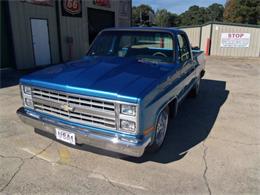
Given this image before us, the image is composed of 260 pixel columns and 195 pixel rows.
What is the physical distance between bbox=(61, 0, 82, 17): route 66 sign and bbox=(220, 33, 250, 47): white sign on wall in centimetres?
1042

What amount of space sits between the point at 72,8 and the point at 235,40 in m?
11.5

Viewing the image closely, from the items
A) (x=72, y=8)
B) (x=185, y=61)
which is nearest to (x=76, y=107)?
(x=185, y=61)

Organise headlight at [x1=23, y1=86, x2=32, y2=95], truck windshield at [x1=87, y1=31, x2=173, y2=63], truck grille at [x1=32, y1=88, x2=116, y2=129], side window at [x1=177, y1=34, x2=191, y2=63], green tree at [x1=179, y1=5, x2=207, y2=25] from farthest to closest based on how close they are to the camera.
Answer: green tree at [x1=179, y1=5, x2=207, y2=25]
side window at [x1=177, y1=34, x2=191, y2=63]
truck windshield at [x1=87, y1=31, x2=173, y2=63]
headlight at [x1=23, y1=86, x2=32, y2=95]
truck grille at [x1=32, y1=88, x2=116, y2=129]

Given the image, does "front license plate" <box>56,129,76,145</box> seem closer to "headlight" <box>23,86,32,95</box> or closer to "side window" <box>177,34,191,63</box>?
"headlight" <box>23,86,32,95</box>

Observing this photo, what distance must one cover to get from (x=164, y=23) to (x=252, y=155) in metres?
70.8

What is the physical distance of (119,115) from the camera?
2756mm

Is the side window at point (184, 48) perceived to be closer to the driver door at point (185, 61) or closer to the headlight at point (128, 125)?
the driver door at point (185, 61)

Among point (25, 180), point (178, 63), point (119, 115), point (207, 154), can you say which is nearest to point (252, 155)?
point (207, 154)

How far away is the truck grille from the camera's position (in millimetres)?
2826

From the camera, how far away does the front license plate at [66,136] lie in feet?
10.0

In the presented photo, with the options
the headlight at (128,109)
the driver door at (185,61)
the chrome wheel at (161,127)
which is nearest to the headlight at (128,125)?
the headlight at (128,109)

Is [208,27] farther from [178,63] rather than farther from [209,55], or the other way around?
[178,63]

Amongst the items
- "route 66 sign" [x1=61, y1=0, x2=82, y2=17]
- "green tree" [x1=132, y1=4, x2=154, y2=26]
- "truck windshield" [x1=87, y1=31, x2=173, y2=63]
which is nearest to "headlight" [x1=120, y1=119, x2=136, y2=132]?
"truck windshield" [x1=87, y1=31, x2=173, y2=63]

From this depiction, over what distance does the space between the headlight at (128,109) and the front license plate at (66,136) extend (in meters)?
0.77
